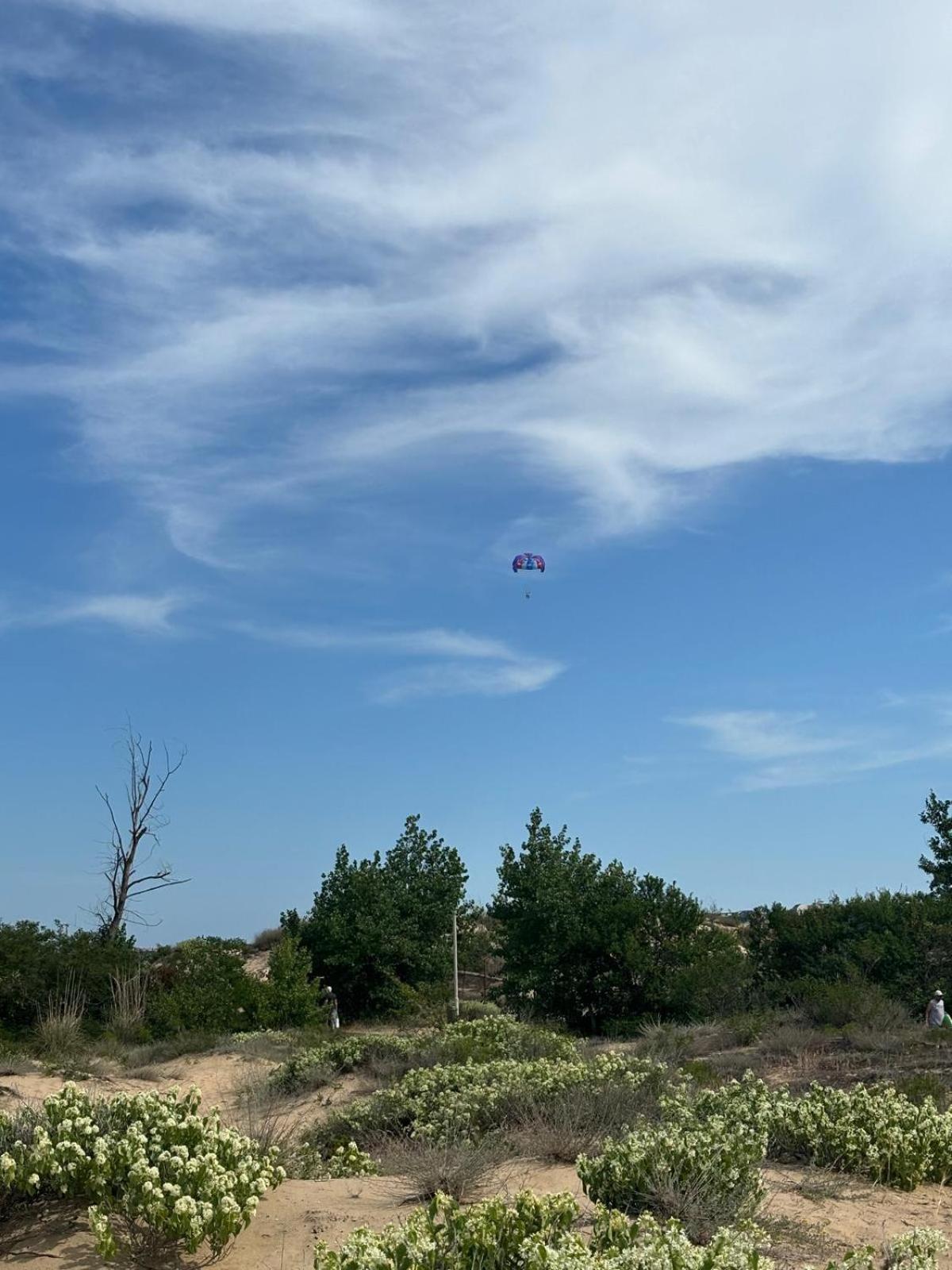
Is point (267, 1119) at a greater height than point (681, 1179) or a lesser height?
greater

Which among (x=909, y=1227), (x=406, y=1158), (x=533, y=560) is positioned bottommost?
(x=909, y=1227)

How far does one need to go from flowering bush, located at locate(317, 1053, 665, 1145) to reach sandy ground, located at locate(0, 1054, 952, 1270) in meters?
1.65

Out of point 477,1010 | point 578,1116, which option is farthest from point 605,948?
point 578,1116

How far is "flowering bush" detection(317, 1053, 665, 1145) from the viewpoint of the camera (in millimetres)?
10656

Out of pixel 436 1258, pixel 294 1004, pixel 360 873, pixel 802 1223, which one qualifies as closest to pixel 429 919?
pixel 360 873

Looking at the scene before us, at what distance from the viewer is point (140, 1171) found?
19.0 feet

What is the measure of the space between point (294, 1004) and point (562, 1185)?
21678 millimetres

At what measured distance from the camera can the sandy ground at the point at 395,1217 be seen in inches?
238

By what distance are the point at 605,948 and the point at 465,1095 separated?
1823cm

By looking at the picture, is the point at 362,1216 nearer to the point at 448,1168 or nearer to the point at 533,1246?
the point at 448,1168

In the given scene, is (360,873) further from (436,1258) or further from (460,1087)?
(436,1258)

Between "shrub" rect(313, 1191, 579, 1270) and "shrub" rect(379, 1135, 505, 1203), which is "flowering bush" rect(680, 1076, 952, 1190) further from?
"shrub" rect(313, 1191, 579, 1270)

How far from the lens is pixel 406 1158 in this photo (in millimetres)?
8477

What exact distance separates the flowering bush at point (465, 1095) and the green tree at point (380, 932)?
2061 cm
